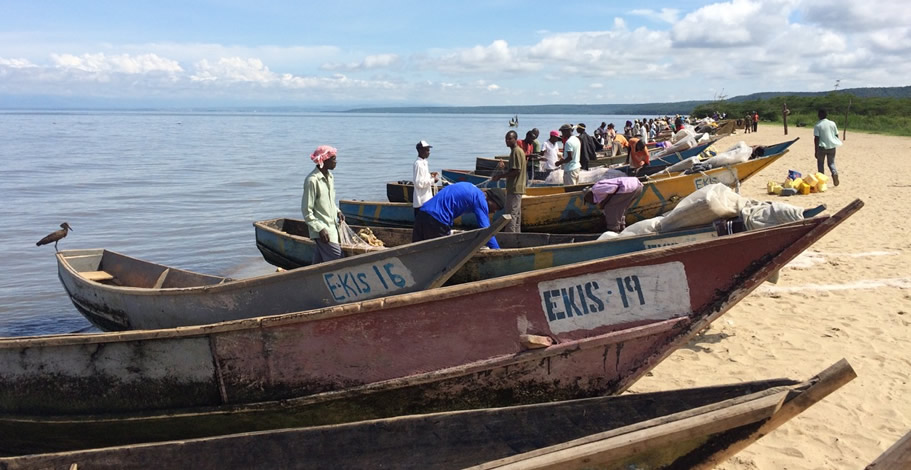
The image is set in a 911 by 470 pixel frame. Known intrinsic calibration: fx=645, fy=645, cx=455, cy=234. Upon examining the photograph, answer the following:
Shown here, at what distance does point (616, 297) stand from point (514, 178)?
4790 mm

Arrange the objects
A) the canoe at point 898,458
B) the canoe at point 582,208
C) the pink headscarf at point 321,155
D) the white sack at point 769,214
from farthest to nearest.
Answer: the canoe at point 582,208
the pink headscarf at point 321,155
the white sack at point 769,214
the canoe at point 898,458

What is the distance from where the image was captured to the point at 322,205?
6508 mm

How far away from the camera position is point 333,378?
4707 mm

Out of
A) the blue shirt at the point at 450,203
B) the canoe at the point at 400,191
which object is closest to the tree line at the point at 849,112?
the canoe at the point at 400,191

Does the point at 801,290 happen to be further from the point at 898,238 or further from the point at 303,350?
the point at 303,350

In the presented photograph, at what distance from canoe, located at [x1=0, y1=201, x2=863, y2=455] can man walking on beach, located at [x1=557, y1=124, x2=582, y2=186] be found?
7.85 meters

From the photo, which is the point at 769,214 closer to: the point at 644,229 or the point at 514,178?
the point at 644,229

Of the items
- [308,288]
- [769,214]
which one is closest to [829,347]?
[769,214]

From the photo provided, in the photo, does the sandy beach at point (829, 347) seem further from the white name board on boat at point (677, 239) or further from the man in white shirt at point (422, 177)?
the man in white shirt at point (422, 177)

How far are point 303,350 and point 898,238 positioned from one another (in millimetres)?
9345

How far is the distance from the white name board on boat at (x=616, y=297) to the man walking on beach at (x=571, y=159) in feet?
25.7

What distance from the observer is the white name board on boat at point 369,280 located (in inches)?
199

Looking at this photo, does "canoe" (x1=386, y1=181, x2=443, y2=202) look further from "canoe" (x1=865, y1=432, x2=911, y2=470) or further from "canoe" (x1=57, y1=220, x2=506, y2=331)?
"canoe" (x1=865, y1=432, x2=911, y2=470)

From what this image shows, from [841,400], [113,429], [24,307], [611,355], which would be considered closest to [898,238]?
[841,400]
